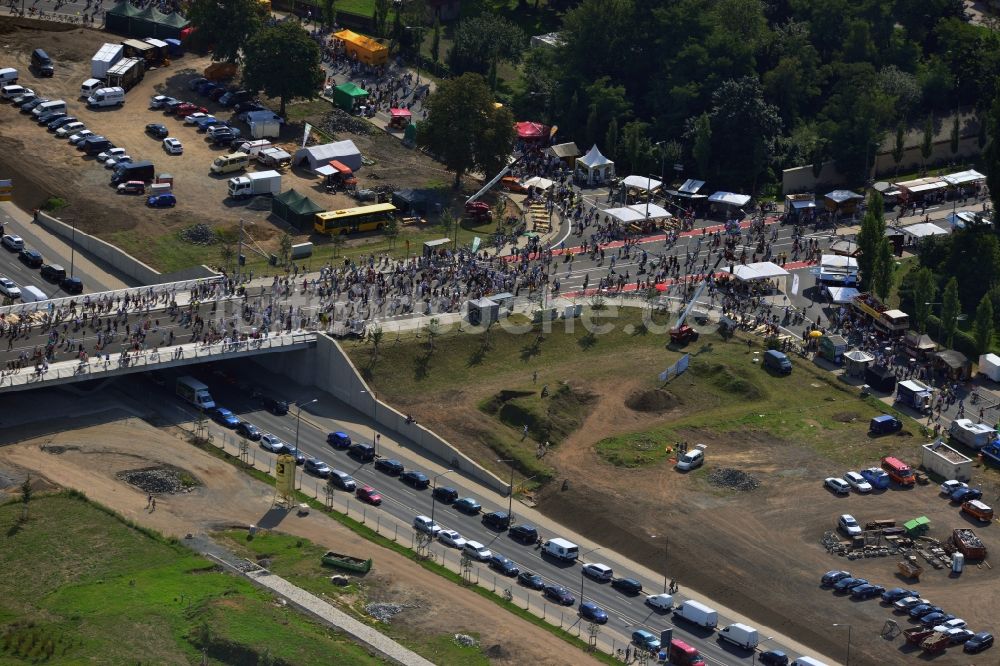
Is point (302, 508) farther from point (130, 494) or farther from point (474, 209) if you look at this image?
point (474, 209)

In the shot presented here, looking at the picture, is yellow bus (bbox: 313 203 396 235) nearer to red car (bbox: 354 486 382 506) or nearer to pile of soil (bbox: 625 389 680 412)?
pile of soil (bbox: 625 389 680 412)

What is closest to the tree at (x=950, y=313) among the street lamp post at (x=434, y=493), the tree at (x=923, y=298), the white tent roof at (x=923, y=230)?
the tree at (x=923, y=298)

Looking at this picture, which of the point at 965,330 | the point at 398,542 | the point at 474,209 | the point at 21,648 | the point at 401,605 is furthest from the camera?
the point at 474,209

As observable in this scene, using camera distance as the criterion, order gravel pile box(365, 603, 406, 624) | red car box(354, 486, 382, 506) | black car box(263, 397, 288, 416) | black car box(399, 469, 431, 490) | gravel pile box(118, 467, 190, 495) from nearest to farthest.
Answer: gravel pile box(365, 603, 406, 624)
gravel pile box(118, 467, 190, 495)
red car box(354, 486, 382, 506)
black car box(399, 469, 431, 490)
black car box(263, 397, 288, 416)

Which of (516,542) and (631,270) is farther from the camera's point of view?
(631,270)

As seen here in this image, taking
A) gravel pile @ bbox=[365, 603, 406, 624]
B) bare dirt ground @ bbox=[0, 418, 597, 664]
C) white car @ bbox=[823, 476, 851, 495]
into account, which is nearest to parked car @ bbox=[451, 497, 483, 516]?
bare dirt ground @ bbox=[0, 418, 597, 664]

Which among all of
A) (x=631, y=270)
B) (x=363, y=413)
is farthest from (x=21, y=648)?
(x=631, y=270)
